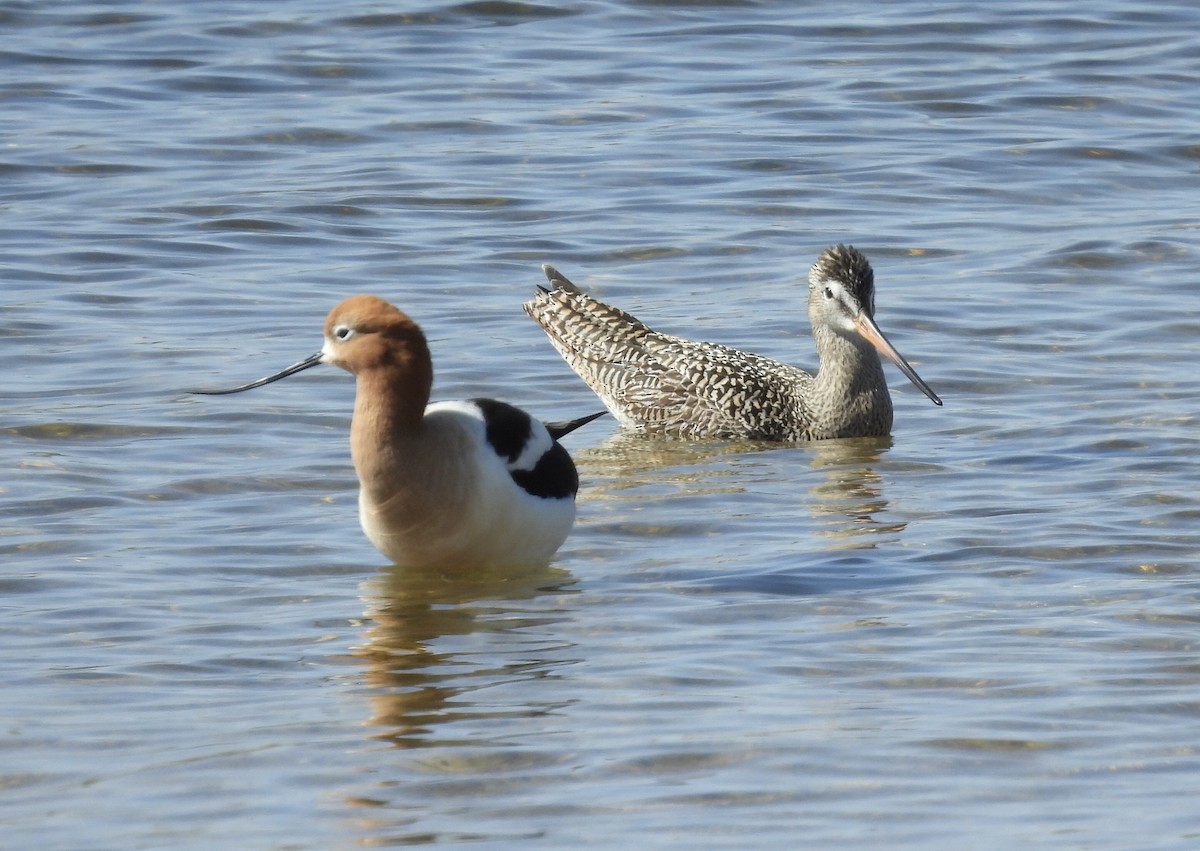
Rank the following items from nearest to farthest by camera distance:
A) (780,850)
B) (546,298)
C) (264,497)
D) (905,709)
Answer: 1. (780,850)
2. (905,709)
3. (264,497)
4. (546,298)

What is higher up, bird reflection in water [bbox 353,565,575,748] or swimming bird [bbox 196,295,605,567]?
swimming bird [bbox 196,295,605,567]

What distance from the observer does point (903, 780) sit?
Result: 620 cm

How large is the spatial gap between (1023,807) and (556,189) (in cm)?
1078

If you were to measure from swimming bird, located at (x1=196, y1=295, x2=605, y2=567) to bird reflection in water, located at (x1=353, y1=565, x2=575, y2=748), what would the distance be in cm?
16

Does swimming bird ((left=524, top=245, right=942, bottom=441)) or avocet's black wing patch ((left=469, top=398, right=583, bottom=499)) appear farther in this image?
swimming bird ((left=524, top=245, right=942, bottom=441))

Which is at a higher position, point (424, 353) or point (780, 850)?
point (424, 353)

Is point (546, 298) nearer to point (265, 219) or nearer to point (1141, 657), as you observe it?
point (265, 219)

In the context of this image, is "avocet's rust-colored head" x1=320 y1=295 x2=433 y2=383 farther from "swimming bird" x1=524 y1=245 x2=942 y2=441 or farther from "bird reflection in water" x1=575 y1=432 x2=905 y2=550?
"swimming bird" x1=524 y1=245 x2=942 y2=441

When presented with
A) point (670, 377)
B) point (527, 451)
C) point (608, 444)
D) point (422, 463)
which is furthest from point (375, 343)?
point (670, 377)

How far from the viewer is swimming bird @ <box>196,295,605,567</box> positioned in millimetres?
8141

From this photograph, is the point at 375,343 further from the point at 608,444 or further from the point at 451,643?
the point at 608,444

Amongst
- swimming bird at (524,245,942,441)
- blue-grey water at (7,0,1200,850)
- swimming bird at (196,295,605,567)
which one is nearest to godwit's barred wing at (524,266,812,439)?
swimming bird at (524,245,942,441)

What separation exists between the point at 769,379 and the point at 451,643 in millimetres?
4244

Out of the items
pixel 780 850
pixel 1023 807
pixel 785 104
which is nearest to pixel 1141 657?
pixel 1023 807
